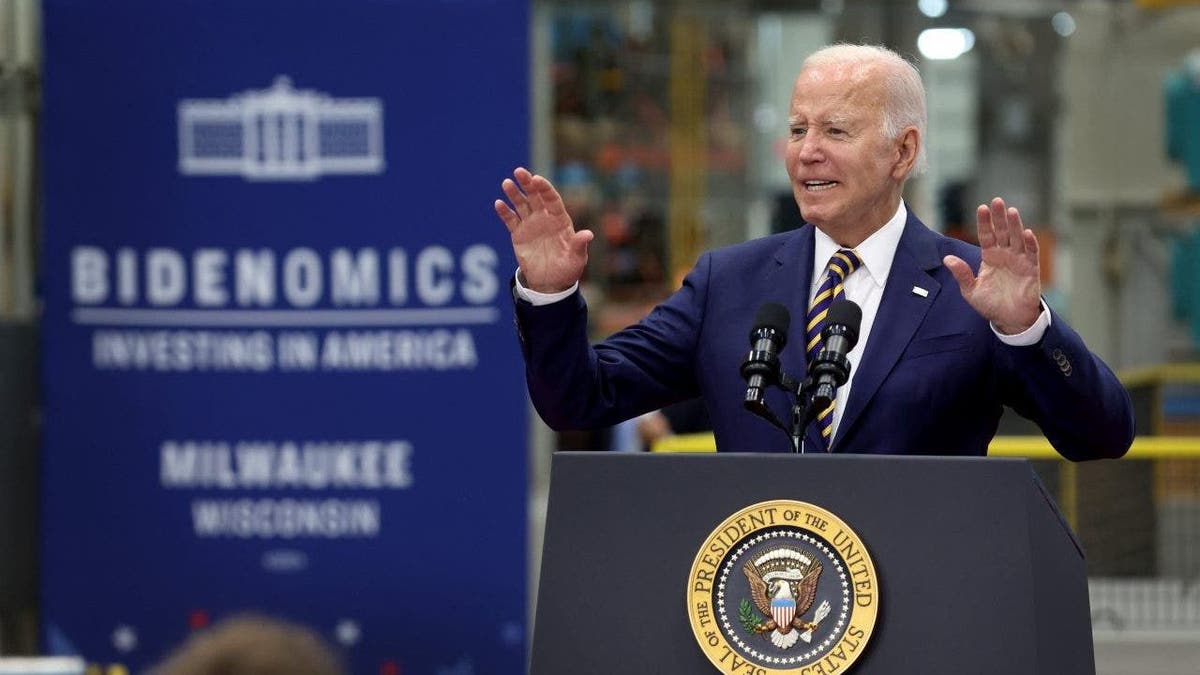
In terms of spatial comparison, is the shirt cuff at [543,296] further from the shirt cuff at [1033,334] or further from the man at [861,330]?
the shirt cuff at [1033,334]

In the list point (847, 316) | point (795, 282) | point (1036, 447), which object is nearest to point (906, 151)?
point (795, 282)

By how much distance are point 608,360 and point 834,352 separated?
1.74ft

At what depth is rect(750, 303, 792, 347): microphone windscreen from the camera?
8.21 feet

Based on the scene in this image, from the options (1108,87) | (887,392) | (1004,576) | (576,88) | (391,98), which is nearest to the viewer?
(1004,576)

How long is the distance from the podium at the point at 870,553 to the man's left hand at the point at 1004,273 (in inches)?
12.1

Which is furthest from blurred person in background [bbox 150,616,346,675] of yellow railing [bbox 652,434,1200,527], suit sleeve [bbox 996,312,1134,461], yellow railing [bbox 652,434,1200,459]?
yellow railing [bbox 652,434,1200,459]

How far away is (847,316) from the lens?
247 centimetres

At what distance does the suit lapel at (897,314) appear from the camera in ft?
8.74

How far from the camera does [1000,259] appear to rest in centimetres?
247

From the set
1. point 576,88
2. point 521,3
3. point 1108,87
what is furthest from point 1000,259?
point 576,88

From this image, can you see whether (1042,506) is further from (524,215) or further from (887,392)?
(524,215)

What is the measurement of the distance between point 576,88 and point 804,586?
532 inches

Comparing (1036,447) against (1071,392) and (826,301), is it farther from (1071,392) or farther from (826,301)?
(1071,392)

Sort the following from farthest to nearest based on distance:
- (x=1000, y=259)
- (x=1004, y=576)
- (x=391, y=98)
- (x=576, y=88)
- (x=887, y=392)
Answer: (x=576, y=88) < (x=391, y=98) < (x=887, y=392) < (x=1000, y=259) < (x=1004, y=576)
